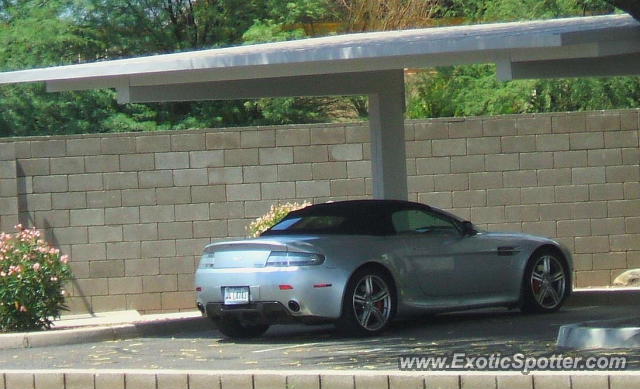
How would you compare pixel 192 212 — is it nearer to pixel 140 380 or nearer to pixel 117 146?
pixel 117 146

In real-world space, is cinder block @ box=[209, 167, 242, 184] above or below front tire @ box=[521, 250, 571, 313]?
above

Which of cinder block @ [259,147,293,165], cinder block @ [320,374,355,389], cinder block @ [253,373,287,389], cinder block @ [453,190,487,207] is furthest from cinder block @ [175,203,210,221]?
cinder block @ [320,374,355,389]

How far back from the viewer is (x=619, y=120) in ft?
53.3

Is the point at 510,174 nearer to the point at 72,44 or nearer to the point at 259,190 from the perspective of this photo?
the point at 259,190

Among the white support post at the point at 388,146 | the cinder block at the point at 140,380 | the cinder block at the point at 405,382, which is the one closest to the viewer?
the cinder block at the point at 405,382

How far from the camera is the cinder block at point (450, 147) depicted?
16188 mm

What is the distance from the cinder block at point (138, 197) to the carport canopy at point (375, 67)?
2308mm

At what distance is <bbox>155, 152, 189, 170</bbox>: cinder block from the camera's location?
15.8 metres

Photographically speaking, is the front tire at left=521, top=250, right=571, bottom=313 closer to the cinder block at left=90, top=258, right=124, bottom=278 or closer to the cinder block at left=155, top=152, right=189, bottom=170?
the cinder block at left=155, top=152, right=189, bottom=170

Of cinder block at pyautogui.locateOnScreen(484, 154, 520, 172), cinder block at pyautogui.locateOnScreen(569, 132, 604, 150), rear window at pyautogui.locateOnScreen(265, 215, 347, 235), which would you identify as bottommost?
rear window at pyautogui.locateOnScreen(265, 215, 347, 235)

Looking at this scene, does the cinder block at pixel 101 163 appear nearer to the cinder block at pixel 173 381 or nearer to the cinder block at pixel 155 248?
the cinder block at pixel 155 248

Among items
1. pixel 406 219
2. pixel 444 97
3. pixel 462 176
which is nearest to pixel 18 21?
pixel 444 97

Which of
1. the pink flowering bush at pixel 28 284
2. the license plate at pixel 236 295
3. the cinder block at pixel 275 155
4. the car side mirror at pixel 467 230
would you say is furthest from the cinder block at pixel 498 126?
the pink flowering bush at pixel 28 284

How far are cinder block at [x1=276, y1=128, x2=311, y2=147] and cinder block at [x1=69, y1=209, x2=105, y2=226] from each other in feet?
8.15
